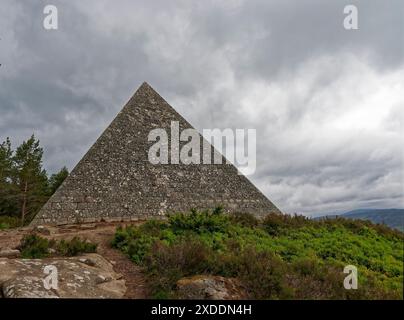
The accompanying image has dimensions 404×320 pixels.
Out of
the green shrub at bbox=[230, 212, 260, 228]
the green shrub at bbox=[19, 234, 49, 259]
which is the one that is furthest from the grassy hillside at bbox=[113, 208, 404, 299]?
the green shrub at bbox=[19, 234, 49, 259]

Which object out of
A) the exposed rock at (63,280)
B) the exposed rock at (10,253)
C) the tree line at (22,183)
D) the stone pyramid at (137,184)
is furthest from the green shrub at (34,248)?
the tree line at (22,183)

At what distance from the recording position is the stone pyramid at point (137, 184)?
16.5 meters

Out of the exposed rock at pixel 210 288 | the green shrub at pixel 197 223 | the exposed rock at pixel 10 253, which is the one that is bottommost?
the exposed rock at pixel 210 288

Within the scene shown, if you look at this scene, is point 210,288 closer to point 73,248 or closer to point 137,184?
point 73,248

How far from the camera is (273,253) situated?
28.6 ft

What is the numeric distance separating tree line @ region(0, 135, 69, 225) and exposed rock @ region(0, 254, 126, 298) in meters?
23.0

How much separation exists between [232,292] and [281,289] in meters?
0.86

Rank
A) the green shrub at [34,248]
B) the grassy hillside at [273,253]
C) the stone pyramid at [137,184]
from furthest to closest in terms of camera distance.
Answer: the stone pyramid at [137,184] < the green shrub at [34,248] < the grassy hillside at [273,253]

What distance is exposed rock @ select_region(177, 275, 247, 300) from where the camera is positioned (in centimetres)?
606

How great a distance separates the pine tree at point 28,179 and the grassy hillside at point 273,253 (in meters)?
21.9

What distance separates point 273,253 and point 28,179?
26718 millimetres

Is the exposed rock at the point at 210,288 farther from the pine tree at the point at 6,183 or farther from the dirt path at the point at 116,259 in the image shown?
the pine tree at the point at 6,183

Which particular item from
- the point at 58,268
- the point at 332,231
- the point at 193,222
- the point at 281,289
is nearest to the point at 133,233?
the point at 193,222

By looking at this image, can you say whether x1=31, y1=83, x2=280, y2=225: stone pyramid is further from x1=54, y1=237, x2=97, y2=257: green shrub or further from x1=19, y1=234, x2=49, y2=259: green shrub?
x1=54, y1=237, x2=97, y2=257: green shrub
